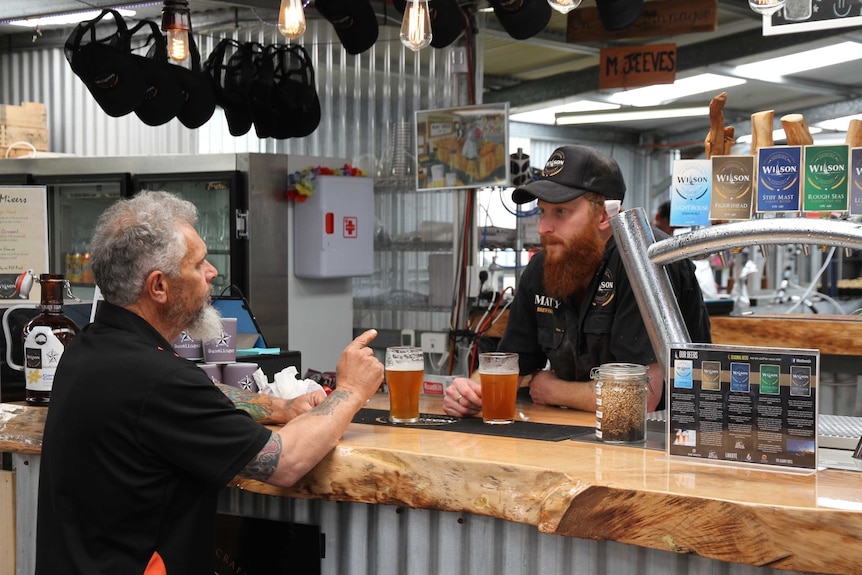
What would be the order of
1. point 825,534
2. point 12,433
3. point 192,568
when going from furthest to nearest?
point 12,433 → point 192,568 → point 825,534

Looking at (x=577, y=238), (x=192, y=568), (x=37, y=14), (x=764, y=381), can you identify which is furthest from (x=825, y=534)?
(x=37, y=14)

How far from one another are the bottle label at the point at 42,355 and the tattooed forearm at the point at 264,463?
88cm

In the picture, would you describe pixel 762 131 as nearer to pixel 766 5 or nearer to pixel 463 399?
pixel 766 5

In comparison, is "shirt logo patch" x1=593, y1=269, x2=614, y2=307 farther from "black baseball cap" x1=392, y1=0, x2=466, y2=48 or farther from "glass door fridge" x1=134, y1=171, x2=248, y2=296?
"glass door fridge" x1=134, y1=171, x2=248, y2=296

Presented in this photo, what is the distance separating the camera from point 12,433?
8.47 ft

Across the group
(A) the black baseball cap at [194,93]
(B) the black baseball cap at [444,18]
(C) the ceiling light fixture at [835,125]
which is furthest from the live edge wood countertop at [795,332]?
(C) the ceiling light fixture at [835,125]

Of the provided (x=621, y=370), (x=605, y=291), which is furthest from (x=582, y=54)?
(x=621, y=370)

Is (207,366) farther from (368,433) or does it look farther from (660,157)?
(660,157)

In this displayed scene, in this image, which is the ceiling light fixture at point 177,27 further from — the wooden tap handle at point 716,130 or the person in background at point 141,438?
the wooden tap handle at point 716,130

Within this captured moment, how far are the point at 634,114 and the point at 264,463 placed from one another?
962cm

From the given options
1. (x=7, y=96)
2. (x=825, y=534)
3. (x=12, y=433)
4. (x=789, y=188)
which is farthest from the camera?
(x=7, y=96)

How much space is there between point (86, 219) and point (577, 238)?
16.6 feet

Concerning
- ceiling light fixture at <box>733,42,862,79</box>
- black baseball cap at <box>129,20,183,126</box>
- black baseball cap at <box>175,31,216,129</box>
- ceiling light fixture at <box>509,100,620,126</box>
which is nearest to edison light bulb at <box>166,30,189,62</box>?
black baseball cap at <box>129,20,183,126</box>

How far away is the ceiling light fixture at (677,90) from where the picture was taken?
402 inches
